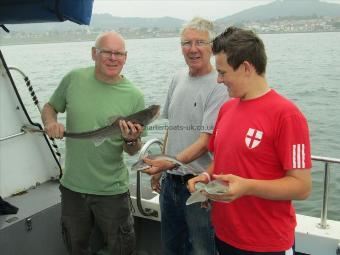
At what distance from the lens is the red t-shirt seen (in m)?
2.18

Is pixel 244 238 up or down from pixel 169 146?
down

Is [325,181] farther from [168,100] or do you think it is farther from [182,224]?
[168,100]

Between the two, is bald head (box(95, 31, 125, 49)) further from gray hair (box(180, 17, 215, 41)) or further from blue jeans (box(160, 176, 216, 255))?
blue jeans (box(160, 176, 216, 255))

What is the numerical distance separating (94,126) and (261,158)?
1654mm

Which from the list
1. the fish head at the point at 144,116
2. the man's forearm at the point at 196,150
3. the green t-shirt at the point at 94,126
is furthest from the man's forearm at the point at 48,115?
the man's forearm at the point at 196,150

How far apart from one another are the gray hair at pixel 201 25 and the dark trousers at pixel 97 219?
5.05 feet

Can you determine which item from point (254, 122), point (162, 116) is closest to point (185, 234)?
point (162, 116)

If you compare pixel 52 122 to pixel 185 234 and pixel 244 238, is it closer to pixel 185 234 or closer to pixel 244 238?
pixel 185 234

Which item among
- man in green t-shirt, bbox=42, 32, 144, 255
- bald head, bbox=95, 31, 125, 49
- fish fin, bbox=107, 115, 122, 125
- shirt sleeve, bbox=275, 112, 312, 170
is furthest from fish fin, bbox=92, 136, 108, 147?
shirt sleeve, bbox=275, 112, 312, 170

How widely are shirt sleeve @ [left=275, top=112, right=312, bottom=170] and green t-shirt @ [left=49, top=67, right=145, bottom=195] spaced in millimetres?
1638

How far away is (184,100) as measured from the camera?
3.22 m

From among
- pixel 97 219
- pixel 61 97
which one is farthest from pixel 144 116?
pixel 97 219

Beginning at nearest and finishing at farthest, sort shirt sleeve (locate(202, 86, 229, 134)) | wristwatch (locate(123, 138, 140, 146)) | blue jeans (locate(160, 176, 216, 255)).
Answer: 1. shirt sleeve (locate(202, 86, 229, 134))
2. blue jeans (locate(160, 176, 216, 255))
3. wristwatch (locate(123, 138, 140, 146))

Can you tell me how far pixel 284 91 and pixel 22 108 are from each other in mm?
16467
